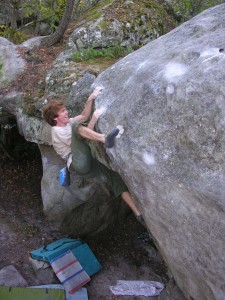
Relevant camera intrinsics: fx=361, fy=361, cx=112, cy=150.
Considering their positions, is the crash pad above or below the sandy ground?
above

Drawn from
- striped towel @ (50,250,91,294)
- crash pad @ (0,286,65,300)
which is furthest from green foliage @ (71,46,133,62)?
crash pad @ (0,286,65,300)

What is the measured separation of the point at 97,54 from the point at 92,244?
209 inches

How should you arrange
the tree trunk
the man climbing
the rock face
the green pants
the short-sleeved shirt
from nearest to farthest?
the rock face < the man climbing < the green pants < the short-sleeved shirt < the tree trunk

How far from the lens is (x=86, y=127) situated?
19.9 feet

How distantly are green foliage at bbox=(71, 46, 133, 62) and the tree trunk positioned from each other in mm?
1382

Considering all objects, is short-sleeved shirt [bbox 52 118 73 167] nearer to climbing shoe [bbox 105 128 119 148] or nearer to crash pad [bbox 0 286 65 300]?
climbing shoe [bbox 105 128 119 148]

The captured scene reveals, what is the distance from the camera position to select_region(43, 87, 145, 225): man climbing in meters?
6.07

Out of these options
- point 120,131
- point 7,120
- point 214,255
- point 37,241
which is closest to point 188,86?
point 120,131

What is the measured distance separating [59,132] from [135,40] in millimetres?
5339

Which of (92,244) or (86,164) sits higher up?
(86,164)

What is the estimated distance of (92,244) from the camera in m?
10.1

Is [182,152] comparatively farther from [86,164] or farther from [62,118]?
[62,118]

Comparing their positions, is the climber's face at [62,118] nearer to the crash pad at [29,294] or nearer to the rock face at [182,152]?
the rock face at [182,152]

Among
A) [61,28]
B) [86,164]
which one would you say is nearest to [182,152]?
[86,164]
